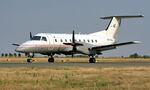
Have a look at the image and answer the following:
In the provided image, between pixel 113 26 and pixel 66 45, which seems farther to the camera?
pixel 113 26

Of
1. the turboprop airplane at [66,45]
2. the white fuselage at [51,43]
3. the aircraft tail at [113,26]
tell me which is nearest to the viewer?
the white fuselage at [51,43]

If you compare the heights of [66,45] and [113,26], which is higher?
[113,26]

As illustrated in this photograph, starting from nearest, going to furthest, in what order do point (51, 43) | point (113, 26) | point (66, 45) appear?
1. point (51, 43)
2. point (66, 45)
3. point (113, 26)

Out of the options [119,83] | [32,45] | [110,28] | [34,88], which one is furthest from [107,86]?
[110,28]

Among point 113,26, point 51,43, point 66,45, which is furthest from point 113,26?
point 51,43

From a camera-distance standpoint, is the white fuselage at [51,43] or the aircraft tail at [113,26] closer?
the white fuselage at [51,43]

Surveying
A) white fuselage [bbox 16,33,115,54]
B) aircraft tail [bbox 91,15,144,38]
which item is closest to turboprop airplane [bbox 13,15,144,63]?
white fuselage [bbox 16,33,115,54]

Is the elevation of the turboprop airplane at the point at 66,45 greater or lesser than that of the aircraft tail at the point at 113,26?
lesser

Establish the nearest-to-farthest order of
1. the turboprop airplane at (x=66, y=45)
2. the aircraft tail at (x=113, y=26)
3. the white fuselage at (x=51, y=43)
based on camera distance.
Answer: the white fuselage at (x=51, y=43) < the turboprop airplane at (x=66, y=45) < the aircraft tail at (x=113, y=26)

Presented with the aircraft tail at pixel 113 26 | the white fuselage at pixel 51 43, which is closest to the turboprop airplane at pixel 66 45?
the white fuselage at pixel 51 43

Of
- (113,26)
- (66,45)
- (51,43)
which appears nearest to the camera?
(51,43)

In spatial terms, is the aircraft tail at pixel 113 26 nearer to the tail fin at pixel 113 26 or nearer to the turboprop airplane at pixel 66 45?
the tail fin at pixel 113 26

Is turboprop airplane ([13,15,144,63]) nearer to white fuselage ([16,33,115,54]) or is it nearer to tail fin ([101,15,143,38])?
white fuselage ([16,33,115,54])

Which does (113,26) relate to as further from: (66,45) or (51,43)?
(51,43)
